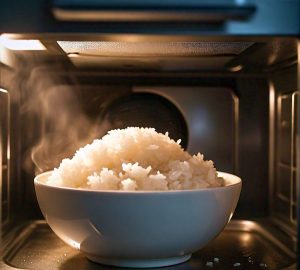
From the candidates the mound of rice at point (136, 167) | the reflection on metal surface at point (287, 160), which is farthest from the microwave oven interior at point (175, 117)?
the mound of rice at point (136, 167)

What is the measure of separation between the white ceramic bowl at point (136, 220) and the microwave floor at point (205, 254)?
0.05 m

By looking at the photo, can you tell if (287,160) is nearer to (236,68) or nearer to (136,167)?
(236,68)

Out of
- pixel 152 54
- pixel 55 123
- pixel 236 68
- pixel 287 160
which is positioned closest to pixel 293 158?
pixel 287 160

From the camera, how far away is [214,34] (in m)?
0.58

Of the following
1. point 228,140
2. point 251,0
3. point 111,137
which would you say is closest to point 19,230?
point 111,137

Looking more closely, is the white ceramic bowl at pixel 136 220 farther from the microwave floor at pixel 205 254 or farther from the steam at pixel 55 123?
the steam at pixel 55 123

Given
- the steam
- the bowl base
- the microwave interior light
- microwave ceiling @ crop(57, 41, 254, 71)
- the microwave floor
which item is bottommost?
the microwave floor

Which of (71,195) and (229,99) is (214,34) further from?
(229,99)

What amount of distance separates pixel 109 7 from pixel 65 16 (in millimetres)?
50

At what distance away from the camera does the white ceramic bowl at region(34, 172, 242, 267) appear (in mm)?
626

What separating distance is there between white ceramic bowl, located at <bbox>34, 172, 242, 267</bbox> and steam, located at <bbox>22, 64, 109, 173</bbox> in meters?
0.26

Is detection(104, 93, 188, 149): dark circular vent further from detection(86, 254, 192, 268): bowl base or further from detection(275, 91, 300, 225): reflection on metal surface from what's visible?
detection(86, 254, 192, 268): bowl base

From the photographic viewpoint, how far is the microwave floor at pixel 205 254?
707 millimetres

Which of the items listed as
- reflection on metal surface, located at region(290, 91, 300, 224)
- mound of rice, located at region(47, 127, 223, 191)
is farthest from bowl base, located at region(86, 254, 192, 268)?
reflection on metal surface, located at region(290, 91, 300, 224)
